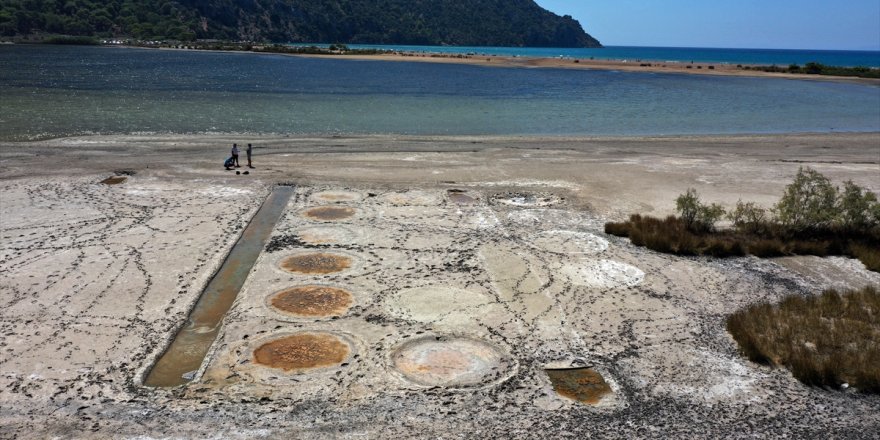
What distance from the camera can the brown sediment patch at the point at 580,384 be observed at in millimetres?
8867

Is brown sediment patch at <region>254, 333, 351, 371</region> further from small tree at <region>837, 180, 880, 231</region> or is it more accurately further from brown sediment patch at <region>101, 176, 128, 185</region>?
small tree at <region>837, 180, 880, 231</region>

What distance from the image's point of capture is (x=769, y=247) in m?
15.5

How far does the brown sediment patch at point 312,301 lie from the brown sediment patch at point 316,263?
0.89 m

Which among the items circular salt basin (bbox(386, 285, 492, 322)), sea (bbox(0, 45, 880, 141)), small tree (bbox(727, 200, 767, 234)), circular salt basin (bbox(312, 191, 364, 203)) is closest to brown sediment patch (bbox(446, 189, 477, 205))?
circular salt basin (bbox(312, 191, 364, 203))

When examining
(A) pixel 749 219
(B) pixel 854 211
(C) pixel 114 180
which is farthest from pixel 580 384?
(C) pixel 114 180

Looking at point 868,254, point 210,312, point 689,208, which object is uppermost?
point 689,208

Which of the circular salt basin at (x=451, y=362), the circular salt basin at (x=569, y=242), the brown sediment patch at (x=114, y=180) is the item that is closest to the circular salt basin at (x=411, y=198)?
the circular salt basin at (x=569, y=242)

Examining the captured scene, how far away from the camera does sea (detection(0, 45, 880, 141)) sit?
116 feet

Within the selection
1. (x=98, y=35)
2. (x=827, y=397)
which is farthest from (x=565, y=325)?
(x=98, y=35)

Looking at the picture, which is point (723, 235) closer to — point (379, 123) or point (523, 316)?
point (523, 316)

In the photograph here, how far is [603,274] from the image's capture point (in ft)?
44.6

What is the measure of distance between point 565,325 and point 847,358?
4.31 metres

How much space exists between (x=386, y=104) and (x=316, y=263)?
35.0 meters

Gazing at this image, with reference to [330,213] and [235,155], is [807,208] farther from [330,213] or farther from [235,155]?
[235,155]
